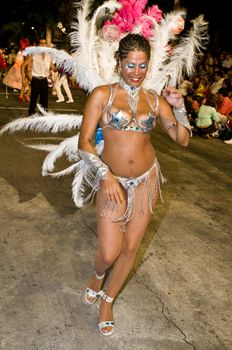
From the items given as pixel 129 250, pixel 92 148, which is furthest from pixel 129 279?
pixel 92 148

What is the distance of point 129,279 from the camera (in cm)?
354

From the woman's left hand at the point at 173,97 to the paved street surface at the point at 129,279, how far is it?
5.08 feet

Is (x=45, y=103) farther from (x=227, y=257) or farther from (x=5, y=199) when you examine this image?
(x=227, y=257)

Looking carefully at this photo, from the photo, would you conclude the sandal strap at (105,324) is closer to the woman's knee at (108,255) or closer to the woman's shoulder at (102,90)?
the woman's knee at (108,255)

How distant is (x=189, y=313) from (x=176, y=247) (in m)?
1.11

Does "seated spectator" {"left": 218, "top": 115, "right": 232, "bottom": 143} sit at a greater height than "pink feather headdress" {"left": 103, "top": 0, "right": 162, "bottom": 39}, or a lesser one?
lesser

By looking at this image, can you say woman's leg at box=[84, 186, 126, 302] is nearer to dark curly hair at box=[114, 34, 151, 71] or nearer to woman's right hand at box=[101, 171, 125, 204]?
woman's right hand at box=[101, 171, 125, 204]

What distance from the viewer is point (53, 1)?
28.5 m

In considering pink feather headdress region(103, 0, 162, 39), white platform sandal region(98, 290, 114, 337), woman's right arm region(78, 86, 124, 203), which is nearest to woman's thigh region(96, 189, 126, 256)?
woman's right arm region(78, 86, 124, 203)

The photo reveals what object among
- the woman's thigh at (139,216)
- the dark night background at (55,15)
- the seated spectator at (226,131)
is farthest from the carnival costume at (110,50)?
the dark night background at (55,15)

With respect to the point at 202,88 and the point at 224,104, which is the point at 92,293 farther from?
the point at 202,88

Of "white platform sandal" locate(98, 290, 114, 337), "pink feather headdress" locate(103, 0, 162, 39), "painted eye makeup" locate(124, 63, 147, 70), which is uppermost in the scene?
"pink feather headdress" locate(103, 0, 162, 39)

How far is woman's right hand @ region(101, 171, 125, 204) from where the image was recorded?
2451 mm

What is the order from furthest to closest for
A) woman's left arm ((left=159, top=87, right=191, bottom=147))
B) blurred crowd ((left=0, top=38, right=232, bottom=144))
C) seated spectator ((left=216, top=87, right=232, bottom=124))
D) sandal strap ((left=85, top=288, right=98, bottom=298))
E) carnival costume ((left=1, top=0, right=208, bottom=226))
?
seated spectator ((left=216, top=87, right=232, bottom=124)) < blurred crowd ((left=0, top=38, right=232, bottom=144)) < carnival costume ((left=1, top=0, right=208, bottom=226)) < sandal strap ((left=85, top=288, right=98, bottom=298)) < woman's left arm ((left=159, top=87, right=191, bottom=147))
